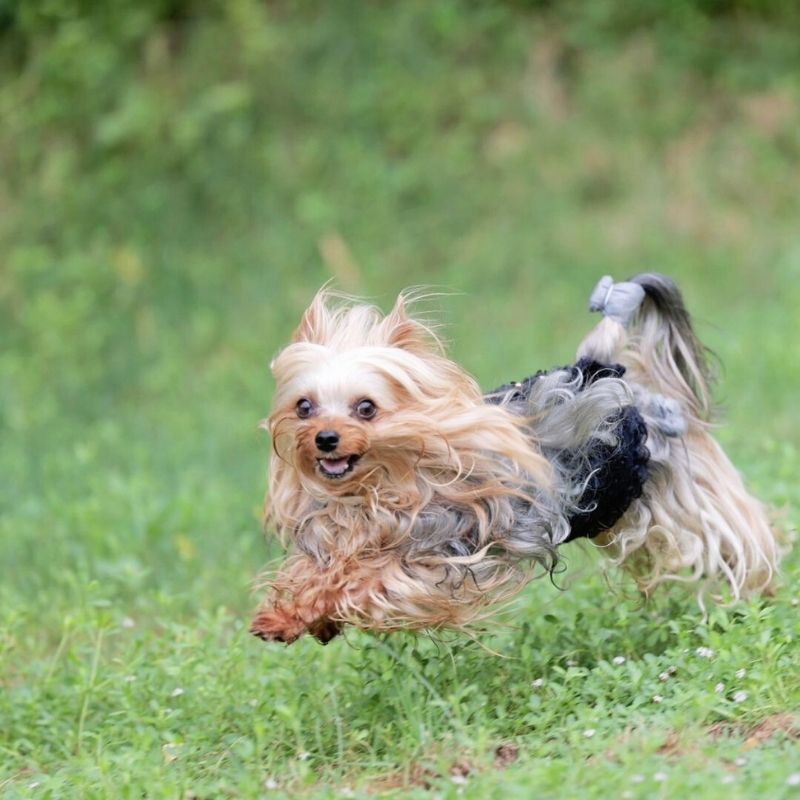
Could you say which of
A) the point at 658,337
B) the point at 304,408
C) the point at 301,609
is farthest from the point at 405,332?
the point at 658,337

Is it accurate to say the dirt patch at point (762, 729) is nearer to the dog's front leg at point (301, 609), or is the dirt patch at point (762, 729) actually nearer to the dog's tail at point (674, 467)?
the dog's tail at point (674, 467)

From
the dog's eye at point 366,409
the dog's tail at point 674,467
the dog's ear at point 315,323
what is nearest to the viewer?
the dog's eye at point 366,409

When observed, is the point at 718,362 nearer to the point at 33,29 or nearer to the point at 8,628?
the point at 8,628

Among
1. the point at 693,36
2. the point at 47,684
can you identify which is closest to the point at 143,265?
the point at 693,36

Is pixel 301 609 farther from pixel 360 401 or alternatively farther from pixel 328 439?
pixel 360 401

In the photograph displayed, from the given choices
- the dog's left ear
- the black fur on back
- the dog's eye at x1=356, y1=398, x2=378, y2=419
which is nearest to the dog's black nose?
the dog's eye at x1=356, y1=398, x2=378, y2=419

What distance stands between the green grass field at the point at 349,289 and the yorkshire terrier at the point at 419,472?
392mm

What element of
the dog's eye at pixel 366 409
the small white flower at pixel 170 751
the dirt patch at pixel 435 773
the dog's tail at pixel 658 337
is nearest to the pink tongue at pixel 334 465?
the dog's eye at pixel 366 409

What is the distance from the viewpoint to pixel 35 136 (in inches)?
532

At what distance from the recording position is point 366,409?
184 inches

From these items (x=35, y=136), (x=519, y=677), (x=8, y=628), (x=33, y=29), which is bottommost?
(x=519, y=677)

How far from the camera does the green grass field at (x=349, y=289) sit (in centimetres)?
479

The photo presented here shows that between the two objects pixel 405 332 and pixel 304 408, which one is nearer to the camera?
pixel 304 408

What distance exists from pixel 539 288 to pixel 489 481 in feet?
26.7
